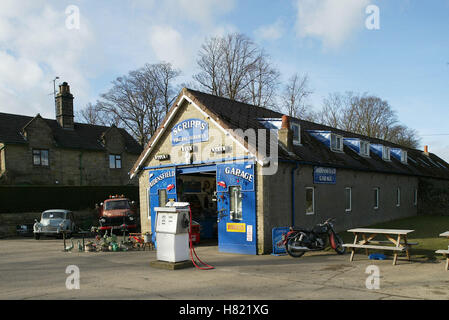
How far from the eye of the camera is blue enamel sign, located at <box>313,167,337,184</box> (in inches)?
632

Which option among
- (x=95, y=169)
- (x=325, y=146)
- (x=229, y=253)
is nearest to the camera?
(x=229, y=253)

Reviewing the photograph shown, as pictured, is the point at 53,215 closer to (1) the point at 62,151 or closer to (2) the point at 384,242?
(1) the point at 62,151

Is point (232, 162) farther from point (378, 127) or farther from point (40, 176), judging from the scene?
point (378, 127)

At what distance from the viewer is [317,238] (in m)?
12.9

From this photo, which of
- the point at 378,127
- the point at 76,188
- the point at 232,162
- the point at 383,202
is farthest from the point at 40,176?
the point at 378,127

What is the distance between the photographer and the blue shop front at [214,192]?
13602mm

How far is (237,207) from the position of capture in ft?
46.4

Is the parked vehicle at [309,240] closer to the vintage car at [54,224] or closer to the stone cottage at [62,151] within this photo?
the vintage car at [54,224]

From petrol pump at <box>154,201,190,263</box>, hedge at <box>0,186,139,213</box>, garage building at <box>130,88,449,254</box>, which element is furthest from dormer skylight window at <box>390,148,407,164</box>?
petrol pump at <box>154,201,190,263</box>

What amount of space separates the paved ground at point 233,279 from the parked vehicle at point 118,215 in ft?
29.8

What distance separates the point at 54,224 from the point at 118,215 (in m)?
3.48

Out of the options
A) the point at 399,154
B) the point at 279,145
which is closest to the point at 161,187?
the point at 279,145

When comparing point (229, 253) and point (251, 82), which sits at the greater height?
point (251, 82)

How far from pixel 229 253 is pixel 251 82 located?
28558 mm
